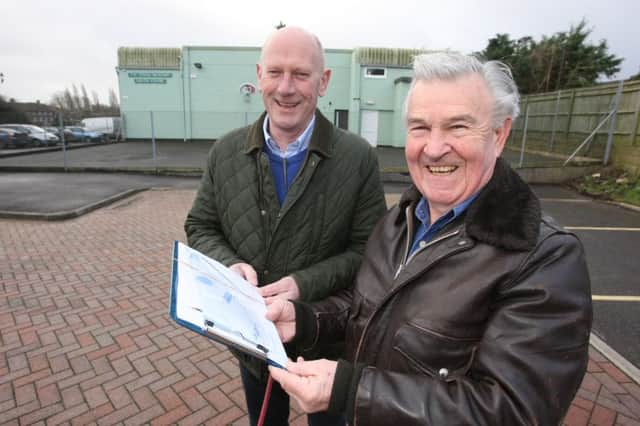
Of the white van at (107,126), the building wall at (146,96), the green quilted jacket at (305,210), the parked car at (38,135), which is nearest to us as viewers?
the green quilted jacket at (305,210)

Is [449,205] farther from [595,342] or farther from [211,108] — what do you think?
[211,108]

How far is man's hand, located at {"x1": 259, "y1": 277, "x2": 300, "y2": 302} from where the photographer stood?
161cm

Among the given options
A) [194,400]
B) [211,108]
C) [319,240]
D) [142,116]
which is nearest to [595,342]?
[319,240]

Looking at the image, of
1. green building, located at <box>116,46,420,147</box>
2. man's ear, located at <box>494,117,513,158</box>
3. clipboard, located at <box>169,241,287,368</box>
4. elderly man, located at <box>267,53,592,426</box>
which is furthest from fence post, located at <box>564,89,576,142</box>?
clipboard, located at <box>169,241,287,368</box>

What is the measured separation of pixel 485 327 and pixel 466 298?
0.34 feet

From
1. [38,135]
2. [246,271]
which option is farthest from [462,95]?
[38,135]

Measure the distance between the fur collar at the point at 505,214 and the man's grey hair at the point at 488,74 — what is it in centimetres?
16

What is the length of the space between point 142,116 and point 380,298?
25616mm

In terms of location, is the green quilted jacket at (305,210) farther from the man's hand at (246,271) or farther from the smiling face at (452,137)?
the smiling face at (452,137)

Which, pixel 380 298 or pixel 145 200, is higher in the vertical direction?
pixel 380 298

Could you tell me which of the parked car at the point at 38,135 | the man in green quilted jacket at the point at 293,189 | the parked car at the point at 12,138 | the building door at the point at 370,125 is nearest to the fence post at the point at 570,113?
the building door at the point at 370,125

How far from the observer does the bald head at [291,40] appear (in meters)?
1.64

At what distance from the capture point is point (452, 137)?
1172 mm

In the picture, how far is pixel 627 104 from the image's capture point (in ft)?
38.5
